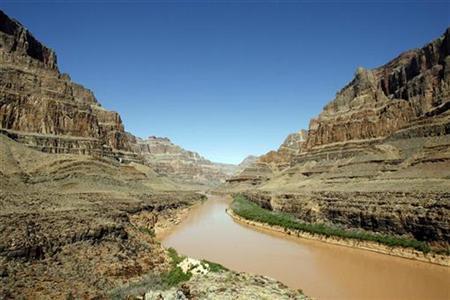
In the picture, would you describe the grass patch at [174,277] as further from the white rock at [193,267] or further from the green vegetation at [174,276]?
the white rock at [193,267]

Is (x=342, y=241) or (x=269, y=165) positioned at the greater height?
(x=269, y=165)

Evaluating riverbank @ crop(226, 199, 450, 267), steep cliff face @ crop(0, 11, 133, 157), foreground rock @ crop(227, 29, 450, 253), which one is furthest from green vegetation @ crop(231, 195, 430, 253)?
steep cliff face @ crop(0, 11, 133, 157)

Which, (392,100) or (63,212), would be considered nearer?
(63,212)

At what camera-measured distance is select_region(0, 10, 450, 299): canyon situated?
1622cm

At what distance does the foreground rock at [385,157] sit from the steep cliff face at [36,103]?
30383 mm

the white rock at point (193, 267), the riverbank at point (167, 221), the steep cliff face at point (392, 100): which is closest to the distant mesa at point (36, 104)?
the riverbank at point (167, 221)

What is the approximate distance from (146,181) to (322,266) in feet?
184

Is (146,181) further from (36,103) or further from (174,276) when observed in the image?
(174,276)

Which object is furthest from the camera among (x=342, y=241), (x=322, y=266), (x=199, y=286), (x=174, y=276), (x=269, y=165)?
(x=269, y=165)

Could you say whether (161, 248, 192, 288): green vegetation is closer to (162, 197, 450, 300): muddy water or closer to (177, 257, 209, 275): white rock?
(177, 257, 209, 275): white rock

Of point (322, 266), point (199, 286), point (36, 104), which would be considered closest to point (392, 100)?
point (322, 266)

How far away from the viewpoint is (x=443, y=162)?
128 feet

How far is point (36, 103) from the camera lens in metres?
54.0

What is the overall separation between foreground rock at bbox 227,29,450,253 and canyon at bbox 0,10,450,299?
18 centimetres
